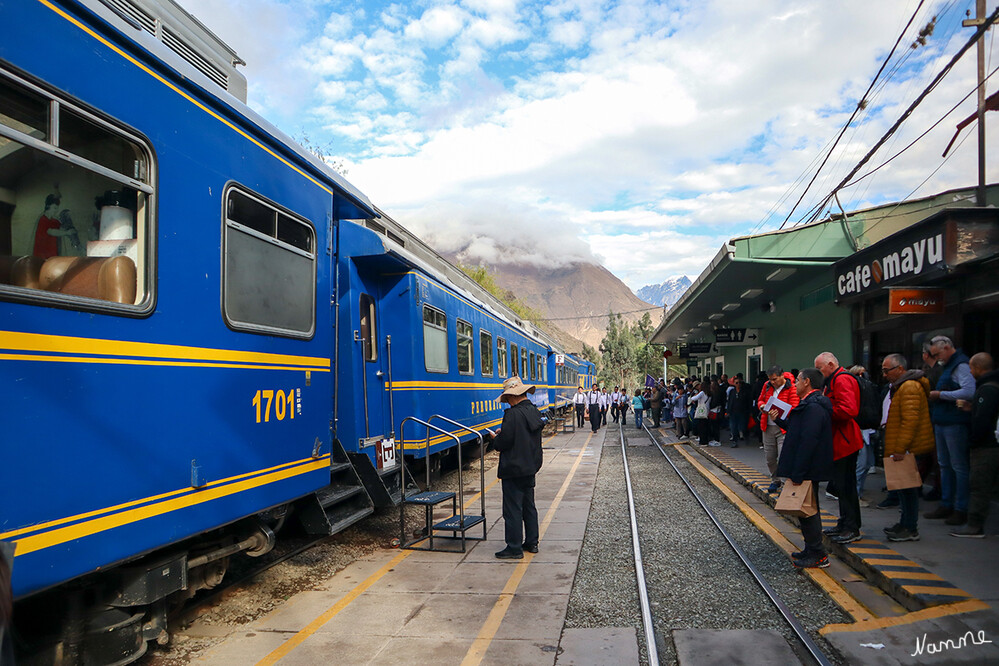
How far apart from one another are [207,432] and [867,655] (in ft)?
14.1

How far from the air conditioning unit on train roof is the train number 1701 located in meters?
2.20

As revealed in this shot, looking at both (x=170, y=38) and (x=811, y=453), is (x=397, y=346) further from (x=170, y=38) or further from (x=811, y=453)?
(x=811, y=453)

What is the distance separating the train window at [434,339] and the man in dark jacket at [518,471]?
236cm

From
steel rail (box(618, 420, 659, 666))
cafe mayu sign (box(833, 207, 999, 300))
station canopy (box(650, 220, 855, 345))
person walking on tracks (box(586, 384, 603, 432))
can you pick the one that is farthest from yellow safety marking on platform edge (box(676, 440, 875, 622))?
person walking on tracks (box(586, 384, 603, 432))

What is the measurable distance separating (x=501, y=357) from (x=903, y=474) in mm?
10185

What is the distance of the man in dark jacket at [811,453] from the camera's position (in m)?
6.05

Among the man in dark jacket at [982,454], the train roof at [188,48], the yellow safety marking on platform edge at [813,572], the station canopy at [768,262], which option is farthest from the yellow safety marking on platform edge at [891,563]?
the station canopy at [768,262]

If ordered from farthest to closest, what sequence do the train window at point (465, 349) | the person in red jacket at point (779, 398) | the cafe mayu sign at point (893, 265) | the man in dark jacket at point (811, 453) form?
the train window at point (465, 349), the person in red jacket at point (779, 398), the cafe mayu sign at point (893, 265), the man in dark jacket at point (811, 453)

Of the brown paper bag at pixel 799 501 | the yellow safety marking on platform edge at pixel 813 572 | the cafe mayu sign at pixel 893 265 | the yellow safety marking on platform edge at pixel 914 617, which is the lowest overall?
the yellow safety marking on platform edge at pixel 813 572

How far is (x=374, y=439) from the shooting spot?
7082 millimetres

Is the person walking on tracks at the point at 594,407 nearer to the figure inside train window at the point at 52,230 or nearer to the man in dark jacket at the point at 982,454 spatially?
the man in dark jacket at the point at 982,454

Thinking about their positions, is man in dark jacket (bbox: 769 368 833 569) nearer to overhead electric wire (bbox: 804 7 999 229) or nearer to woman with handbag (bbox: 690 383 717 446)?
overhead electric wire (bbox: 804 7 999 229)

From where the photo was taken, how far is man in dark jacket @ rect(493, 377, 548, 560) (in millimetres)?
6812

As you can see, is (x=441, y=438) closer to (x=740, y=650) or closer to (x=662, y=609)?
(x=662, y=609)
